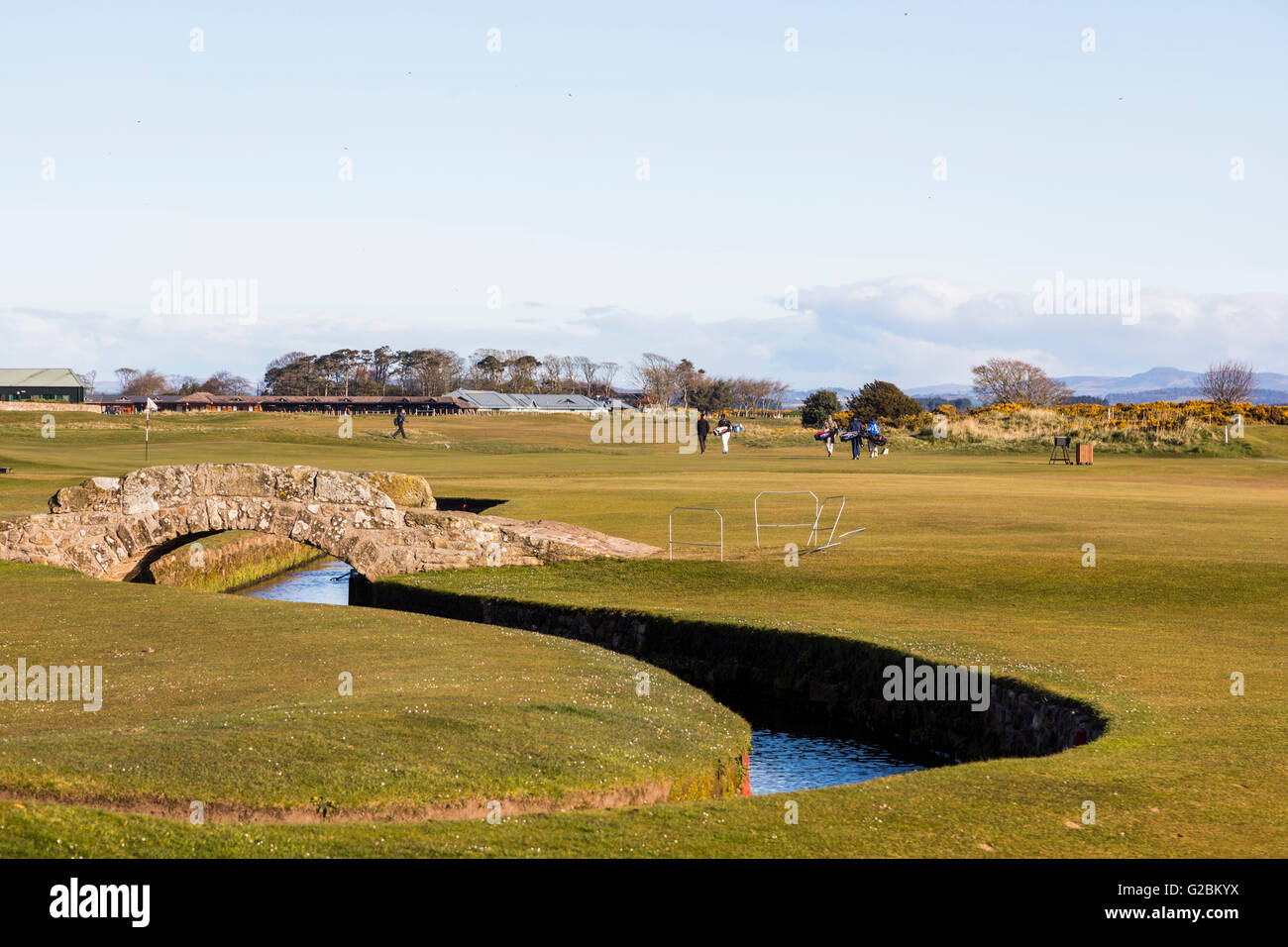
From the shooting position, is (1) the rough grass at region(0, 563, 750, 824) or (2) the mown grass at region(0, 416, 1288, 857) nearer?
(2) the mown grass at region(0, 416, 1288, 857)

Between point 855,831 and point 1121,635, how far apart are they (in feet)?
38.4

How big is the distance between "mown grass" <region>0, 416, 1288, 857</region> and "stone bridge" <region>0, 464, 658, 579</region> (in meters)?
1.31

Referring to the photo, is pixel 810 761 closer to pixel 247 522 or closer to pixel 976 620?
pixel 976 620

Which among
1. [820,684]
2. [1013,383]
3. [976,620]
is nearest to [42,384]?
[1013,383]

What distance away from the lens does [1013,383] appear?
164750 mm

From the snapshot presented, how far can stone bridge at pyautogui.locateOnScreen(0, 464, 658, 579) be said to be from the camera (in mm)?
27828

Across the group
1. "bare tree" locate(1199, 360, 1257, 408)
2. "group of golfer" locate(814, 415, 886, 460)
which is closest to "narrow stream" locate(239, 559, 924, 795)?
"group of golfer" locate(814, 415, 886, 460)

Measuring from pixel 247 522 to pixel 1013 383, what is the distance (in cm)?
14863

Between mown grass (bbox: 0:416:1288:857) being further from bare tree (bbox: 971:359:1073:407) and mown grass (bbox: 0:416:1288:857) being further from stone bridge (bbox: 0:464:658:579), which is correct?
bare tree (bbox: 971:359:1073:407)

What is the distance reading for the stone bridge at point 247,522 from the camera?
27828mm
